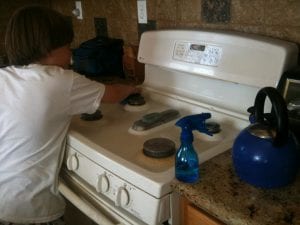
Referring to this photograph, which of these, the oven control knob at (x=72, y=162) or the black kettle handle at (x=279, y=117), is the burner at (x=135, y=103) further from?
the black kettle handle at (x=279, y=117)

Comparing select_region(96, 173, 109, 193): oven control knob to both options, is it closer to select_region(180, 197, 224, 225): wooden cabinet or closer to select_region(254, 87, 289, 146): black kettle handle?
select_region(180, 197, 224, 225): wooden cabinet

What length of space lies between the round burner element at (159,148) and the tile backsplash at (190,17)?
476 millimetres

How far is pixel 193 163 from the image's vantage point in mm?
750

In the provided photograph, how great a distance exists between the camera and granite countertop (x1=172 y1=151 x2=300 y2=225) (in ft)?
2.01

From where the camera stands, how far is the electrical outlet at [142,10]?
1443mm

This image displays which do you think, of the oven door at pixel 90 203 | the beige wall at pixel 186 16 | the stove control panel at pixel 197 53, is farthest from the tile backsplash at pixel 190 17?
the oven door at pixel 90 203

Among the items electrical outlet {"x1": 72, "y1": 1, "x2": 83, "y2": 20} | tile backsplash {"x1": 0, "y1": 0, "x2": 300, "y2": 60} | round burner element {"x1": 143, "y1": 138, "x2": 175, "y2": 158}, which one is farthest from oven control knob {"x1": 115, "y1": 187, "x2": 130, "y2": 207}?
electrical outlet {"x1": 72, "y1": 1, "x2": 83, "y2": 20}

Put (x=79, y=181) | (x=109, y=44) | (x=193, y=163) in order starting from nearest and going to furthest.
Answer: (x=193, y=163), (x=79, y=181), (x=109, y=44)

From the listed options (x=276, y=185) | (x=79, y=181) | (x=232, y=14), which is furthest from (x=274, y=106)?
(x=79, y=181)

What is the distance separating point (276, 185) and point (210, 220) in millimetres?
159

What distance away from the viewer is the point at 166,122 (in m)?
1.09

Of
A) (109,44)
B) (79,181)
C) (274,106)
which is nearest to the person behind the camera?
(274,106)

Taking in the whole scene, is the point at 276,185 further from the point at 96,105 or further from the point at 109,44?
the point at 109,44

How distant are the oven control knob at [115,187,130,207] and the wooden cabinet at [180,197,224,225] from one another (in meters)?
0.14
